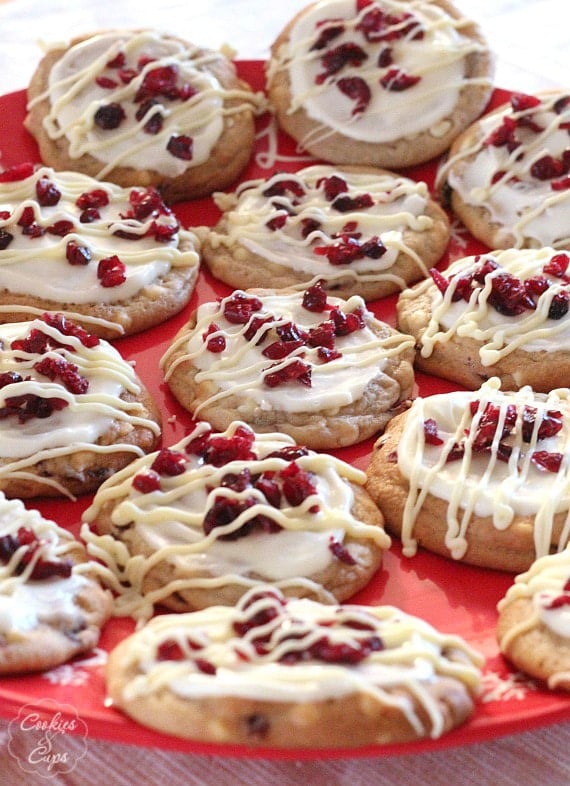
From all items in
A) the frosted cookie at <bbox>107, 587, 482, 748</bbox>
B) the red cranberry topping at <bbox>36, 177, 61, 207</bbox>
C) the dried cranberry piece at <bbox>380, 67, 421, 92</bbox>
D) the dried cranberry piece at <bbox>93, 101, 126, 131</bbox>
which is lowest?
the red cranberry topping at <bbox>36, 177, 61, 207</bbox>

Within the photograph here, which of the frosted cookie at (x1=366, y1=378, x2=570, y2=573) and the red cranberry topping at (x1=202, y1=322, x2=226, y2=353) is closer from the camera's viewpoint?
the frosted cookie at (x1=366, y1=378, x2=570, y2=573)

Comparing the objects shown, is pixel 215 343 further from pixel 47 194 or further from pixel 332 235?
pixel 47 194

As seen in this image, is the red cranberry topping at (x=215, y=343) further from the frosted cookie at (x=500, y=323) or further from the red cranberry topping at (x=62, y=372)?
the frosted cookie at (x=500, y=323)

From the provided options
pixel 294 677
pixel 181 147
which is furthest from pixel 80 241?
pixel 294 677

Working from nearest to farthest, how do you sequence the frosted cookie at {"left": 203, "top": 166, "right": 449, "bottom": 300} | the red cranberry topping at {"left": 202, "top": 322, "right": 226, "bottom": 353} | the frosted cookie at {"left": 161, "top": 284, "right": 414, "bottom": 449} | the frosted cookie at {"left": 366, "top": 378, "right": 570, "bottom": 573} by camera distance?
the frosted cookie at {"left": 366, "top": 378, "right": 570, "bottom": 573} → the frosted cookie at {"left": 161, "top": 284, "right": 414, "bottom": 449} → the red cranberry topping at {"left": 202, "top": 322, "right": 226, "bottom": 353} → the frosted cookie at {"left": 203, "top": 166, "right": 449, "bottom": 300}

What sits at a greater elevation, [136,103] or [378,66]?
[378,66]

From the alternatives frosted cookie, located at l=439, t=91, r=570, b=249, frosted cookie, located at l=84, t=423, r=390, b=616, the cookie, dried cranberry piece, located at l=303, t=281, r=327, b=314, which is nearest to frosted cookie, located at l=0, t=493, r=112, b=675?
frosted cookie, located at l=84, t=423, r=390, b=616

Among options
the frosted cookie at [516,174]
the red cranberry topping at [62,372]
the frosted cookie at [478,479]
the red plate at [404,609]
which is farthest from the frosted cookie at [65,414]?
the frosted cookie at [516,174]

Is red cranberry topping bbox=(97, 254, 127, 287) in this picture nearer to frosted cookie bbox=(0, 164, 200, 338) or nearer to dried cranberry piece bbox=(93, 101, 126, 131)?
frosted cookie bbox=(0, 164, 200, 338)
